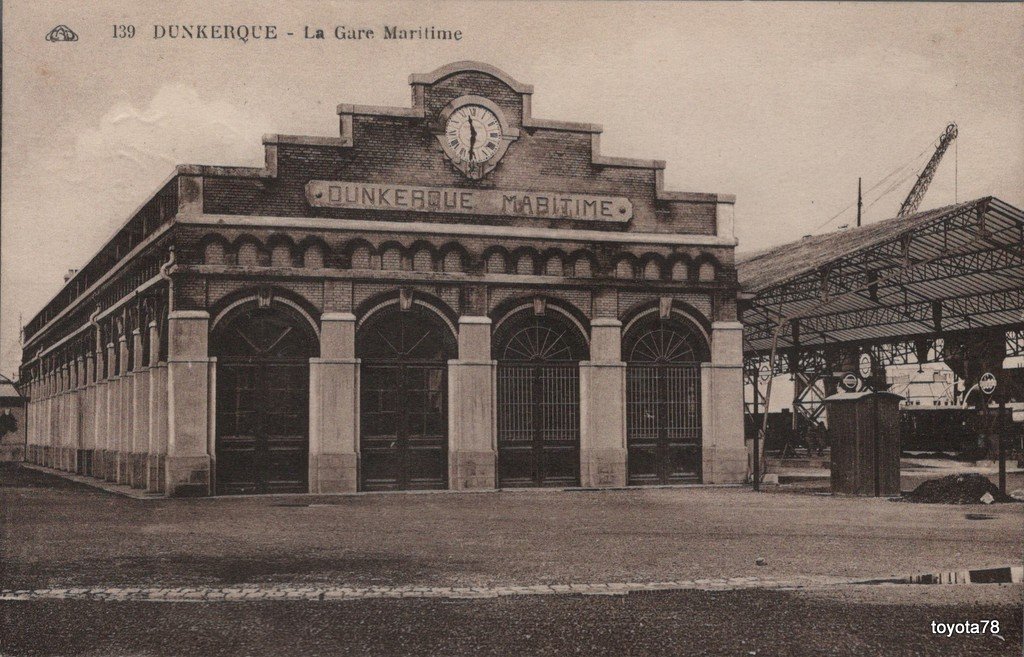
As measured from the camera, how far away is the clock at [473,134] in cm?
2042

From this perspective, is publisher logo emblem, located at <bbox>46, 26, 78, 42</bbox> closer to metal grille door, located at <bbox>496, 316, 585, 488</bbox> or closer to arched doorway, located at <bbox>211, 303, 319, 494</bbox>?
arched doorway, located at <bbox>211, 303, 319, 494</bbox>

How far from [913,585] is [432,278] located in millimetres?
12450

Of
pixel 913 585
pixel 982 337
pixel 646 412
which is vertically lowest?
pixel 913 585

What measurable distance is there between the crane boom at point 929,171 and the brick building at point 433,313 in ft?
12.2

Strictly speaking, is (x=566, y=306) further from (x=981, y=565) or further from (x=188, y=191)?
(x=981, y=565)

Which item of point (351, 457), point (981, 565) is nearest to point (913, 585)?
point (981, 565)

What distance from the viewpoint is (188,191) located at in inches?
741

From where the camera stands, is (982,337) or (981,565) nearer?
(981,565)

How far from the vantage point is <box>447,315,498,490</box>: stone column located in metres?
20.0

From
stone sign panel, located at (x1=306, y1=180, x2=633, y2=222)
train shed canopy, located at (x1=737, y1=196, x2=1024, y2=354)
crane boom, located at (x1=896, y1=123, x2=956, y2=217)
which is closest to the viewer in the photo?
crane boom, located at (x1=896, y1=123, x2=956, y2=217)

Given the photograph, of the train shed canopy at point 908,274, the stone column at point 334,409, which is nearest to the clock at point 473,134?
the stone column at point 334,409

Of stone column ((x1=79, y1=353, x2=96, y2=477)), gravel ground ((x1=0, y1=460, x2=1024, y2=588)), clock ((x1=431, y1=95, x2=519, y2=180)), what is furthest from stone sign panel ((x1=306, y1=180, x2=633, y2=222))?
stone column ((x1=79, y1=353, x2=96, y2=477))

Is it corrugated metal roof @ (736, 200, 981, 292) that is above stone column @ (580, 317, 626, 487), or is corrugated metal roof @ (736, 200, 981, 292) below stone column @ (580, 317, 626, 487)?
above

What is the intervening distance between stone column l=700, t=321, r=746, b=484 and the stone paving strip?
12.3 metres
